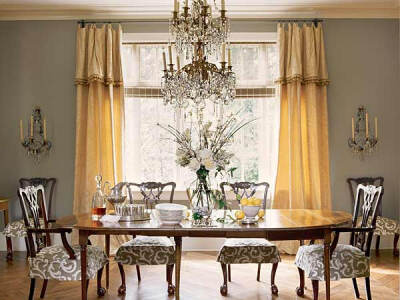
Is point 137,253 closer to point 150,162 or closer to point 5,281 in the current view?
point 5,281

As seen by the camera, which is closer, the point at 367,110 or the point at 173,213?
the point at 173,213

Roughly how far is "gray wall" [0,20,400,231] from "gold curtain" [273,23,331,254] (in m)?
0.20

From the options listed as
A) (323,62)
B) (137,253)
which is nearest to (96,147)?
(137,253)

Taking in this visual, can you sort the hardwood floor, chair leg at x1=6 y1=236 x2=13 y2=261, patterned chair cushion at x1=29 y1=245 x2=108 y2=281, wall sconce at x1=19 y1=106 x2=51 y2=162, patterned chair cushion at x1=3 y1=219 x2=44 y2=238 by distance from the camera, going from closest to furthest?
patterned chair cushion at x1=29 y1=245 x2=108 y2=281
the hardwood floor
patterned chair cushion at x1=3 y1=219 x2=44 y2=238
chair leg at x1=6 y1=236 x2=13 y2=261
wall sconce at x1=19 y1=106 x2=51 y2=162

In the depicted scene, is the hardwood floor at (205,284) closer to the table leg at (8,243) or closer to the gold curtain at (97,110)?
the table leg at (8,243)

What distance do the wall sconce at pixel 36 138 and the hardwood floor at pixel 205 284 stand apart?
4.14 ft

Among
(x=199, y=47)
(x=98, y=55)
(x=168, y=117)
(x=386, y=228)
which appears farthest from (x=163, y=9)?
(x=386, y=228)

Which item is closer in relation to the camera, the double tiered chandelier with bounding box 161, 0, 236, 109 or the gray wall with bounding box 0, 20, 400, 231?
the double tiered chandelier with bounding box 161, 0, 236, 109

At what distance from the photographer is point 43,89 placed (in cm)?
546

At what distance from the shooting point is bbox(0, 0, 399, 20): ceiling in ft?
17.1

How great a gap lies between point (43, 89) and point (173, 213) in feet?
10.1

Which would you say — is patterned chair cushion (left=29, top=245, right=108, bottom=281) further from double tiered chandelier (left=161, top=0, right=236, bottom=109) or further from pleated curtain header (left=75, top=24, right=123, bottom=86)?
pleated curtain header (left=75, top=24, right=123, bottom=86)

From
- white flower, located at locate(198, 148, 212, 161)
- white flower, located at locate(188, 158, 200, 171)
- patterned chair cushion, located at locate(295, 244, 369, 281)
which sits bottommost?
patterned chair cushion, located at locate(295, 244, 369, 281)

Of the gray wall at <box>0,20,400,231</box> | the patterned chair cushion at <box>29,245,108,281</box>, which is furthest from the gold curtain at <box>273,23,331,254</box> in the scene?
the patterned chair cushion at <box>29,245,108,281</box>
